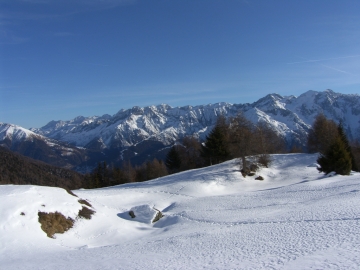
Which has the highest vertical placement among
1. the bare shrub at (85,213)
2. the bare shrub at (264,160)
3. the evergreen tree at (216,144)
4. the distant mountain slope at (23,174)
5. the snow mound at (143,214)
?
the evergreen tree at (216,144)

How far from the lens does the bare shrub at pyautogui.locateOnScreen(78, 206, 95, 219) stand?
2282cm

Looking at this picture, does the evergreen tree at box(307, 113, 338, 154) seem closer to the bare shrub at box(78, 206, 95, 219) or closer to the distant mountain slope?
the bare shrub at box(78, 206, 95, 219)

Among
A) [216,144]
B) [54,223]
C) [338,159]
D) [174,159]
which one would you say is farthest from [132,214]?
[174,159]

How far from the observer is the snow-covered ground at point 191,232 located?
1100 centimetres

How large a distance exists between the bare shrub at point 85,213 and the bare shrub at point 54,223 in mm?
1180

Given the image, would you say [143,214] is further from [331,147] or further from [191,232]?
[331,147]

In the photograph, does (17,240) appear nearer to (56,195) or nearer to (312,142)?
(56,195)

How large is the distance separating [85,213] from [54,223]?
3237mm

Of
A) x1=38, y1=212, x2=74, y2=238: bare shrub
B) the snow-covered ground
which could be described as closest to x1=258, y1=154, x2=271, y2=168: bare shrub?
the snow-covered ground

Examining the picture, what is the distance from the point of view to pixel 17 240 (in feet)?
55.8

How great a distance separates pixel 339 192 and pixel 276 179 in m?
20.9

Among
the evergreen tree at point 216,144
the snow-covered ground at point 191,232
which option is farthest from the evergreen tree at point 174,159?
the snow-covered ground at point 191,232

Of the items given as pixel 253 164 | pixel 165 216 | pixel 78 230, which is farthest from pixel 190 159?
pixel 78 230

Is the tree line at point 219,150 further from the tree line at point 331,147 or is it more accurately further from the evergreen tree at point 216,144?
the tree line at point 331,147
